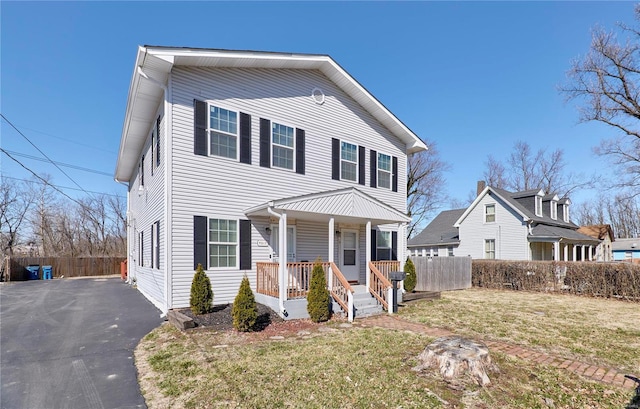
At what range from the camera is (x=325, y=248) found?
35.3 ft

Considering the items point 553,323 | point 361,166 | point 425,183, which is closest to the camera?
point 553,323

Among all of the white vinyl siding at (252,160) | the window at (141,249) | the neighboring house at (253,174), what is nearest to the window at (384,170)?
the white vinyl siding at (252,160)

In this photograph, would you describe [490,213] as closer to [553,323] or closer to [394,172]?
[394,172]

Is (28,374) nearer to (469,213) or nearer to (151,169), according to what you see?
(151,169)

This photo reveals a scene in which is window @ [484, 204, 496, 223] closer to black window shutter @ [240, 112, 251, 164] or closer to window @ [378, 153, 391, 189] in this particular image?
window @ [378, 153, 391, 189]

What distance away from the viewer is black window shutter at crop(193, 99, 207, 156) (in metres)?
8.26

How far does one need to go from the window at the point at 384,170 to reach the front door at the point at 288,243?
15.0 feet

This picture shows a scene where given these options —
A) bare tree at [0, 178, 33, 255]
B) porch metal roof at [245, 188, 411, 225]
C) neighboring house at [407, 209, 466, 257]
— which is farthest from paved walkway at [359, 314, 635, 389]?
bare tree at [0, 178, 33, 255]

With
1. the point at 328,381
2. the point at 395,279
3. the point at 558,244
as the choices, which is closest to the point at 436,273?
the point at 395,279

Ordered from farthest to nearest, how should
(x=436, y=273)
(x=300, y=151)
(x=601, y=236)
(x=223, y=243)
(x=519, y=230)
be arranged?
(x=601, y=236) < (x=519, y=230) < (x=436, y=273) < (x=300, y=151) < (x=223, y=243)

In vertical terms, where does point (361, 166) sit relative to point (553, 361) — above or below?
above

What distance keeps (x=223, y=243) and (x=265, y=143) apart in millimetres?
3165

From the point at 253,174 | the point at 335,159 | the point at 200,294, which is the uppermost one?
the point at 335,159

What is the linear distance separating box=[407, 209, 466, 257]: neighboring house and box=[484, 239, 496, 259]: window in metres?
2.05
